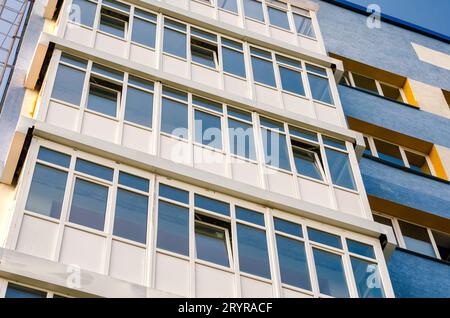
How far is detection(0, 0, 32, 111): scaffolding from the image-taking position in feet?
59.6

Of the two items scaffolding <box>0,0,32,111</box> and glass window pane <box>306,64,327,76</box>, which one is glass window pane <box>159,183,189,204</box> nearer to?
scaffolding <box>0,0,32,111</box>

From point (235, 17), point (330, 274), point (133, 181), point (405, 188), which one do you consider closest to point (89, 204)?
point (133, 181)

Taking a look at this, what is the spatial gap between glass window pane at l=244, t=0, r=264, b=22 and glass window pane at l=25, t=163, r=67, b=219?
9.87 metres

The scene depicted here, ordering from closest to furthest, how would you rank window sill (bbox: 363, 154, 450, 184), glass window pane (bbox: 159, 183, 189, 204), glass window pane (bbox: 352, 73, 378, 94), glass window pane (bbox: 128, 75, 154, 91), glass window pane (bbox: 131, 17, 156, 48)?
glass window pane (bbox: 159, 183, 189, 204), glass window pane (bbox: 128, 75, 154, 91), glass window pane (bbox: 131, 17, 156, 48), window sill (bbox: 363, 154, 450, 184), glass window pane (bbox: 352, 73, 378, 94)

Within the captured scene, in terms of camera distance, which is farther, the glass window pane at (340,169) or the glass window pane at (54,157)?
the glass window pane at (340,169)

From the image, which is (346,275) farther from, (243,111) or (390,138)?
(390,138)

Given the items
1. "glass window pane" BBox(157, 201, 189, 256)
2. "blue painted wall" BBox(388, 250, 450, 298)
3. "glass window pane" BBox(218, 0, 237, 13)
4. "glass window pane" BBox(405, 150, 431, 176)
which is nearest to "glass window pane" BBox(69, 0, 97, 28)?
"glass window pane" BBox(218, 0, 237, 13)

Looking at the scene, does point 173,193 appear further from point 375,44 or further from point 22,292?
point 375,44

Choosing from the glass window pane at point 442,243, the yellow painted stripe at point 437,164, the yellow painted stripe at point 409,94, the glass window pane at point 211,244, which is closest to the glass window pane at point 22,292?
the glass window pane at point 211,244

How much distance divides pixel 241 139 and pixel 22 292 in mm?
6849

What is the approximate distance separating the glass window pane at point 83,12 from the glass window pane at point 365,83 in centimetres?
1059

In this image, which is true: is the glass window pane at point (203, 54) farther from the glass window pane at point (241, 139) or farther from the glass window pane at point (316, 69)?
the glass window pane at point (316, 69)

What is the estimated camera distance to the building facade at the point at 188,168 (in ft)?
42.2
